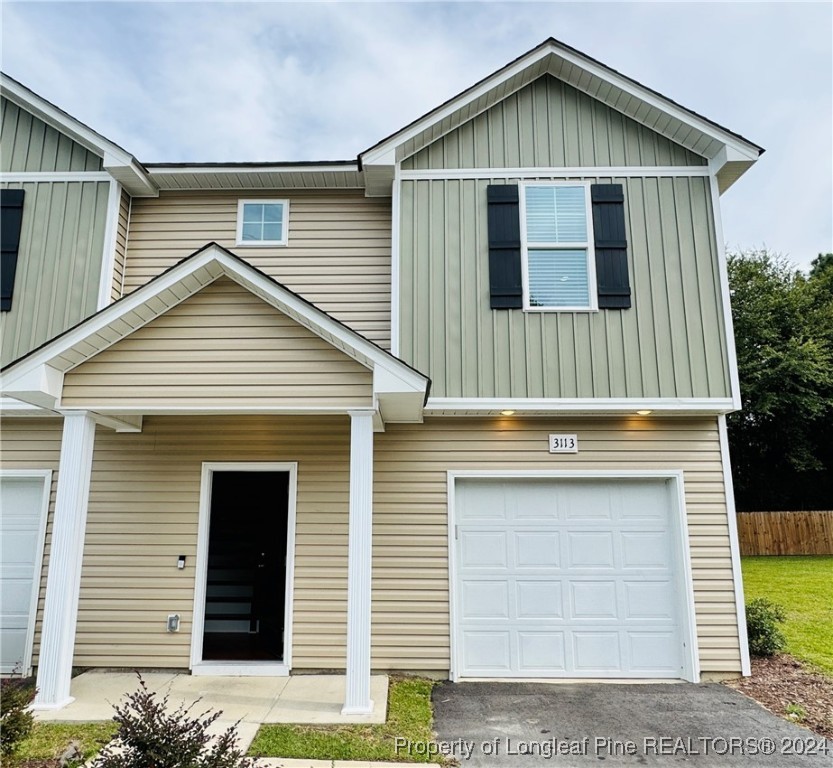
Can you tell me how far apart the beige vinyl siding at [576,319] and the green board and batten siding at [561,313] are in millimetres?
12

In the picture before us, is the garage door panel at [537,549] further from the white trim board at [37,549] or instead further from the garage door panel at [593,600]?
the white trim board at [37,549]

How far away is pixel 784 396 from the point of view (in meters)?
20.1

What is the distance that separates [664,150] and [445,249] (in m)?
2.93

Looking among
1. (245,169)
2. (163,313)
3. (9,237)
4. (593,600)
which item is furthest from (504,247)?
(9,237)

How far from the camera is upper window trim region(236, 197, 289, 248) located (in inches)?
291

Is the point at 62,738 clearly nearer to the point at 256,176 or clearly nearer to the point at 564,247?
the point at 256,176

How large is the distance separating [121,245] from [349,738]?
6.13 m

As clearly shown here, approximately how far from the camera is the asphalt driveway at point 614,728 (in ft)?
14.2

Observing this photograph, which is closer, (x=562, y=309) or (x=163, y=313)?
(x=163, y=313)

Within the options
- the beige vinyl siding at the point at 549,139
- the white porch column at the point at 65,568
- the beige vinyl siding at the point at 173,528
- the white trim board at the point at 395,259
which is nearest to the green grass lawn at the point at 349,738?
the beige vinyl siding at the point at 173,528

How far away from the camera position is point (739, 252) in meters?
24.7

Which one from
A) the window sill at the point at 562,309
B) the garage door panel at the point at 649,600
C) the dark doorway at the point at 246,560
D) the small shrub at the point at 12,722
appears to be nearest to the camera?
the small shrub at the point at 12,722

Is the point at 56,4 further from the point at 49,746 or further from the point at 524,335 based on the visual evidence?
the point at 49,746

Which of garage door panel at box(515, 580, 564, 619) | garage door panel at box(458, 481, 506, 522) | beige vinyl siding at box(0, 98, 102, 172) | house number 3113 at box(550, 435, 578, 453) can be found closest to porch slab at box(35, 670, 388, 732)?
garage door panel at box(515, 580, 564, 619)
